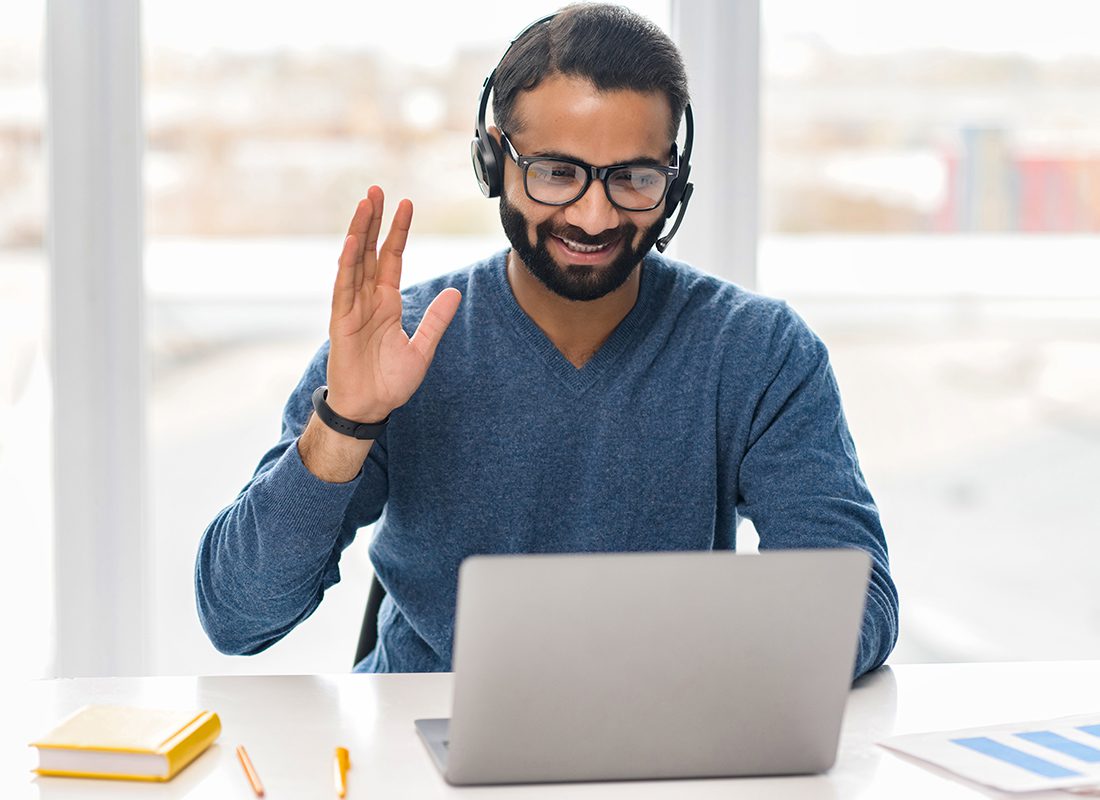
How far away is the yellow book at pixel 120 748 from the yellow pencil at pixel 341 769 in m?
0.11

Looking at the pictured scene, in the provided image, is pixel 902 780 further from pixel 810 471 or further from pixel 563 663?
pixel 810 471

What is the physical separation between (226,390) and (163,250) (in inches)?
11.4

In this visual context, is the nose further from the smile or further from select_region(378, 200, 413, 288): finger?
select_region(378, 200, 413, 288): finger

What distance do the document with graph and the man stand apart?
0.35 m

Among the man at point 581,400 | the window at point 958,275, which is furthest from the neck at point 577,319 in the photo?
the window at point 958,275

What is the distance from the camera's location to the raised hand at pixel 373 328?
53.4 inches

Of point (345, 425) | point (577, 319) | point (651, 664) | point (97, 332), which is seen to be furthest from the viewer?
point (97, 332)

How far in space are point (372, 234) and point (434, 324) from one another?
0.12 m

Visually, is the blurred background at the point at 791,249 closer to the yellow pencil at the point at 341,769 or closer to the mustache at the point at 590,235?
the mustache at the point at 590,235

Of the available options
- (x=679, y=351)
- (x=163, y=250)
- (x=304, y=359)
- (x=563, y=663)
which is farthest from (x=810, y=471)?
(x=163, y=250)

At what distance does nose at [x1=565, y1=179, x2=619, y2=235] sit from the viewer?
4.90 feet

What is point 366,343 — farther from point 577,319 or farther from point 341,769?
point 341,769

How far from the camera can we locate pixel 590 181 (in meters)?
1.50

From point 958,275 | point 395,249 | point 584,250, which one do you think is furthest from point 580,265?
point 958,275
